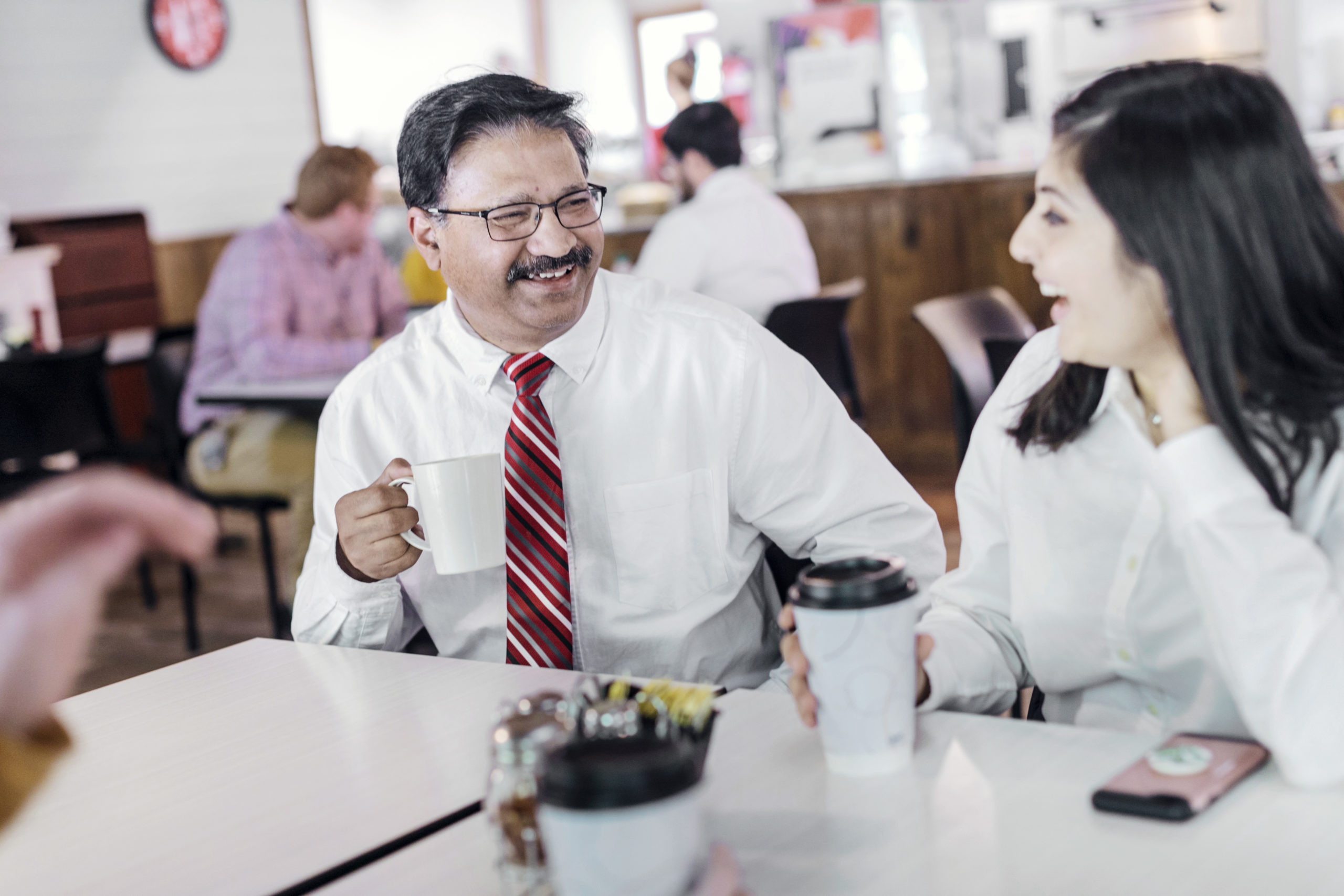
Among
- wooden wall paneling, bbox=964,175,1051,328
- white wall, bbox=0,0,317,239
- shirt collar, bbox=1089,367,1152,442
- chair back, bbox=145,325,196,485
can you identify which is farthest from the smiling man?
white wall, bbox=0,0,317,239

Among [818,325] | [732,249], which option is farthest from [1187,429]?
[732,249]

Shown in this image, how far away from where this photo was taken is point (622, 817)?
2.06ft

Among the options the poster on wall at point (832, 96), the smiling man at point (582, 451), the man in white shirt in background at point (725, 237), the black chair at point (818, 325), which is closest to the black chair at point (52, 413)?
the man in white shirt in background at point (725, 237)

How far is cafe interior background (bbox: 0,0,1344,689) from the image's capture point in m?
5.18

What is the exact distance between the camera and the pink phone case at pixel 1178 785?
0.83 m

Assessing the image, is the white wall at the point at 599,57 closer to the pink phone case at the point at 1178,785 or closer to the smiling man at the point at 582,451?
the smiling man at the point at 582,451

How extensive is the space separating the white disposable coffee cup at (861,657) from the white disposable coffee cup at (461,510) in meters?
0.48

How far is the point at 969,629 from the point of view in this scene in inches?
49.3

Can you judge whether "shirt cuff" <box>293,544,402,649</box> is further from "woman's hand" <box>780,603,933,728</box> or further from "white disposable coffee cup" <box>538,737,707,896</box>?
"white disposable coffee cup" <box>538,737,707,896</box>

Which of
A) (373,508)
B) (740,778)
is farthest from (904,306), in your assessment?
(740,778)

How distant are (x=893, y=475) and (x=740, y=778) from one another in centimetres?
72

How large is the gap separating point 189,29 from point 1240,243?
7191 mm

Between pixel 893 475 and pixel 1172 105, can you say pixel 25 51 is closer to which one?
pixel 893 475

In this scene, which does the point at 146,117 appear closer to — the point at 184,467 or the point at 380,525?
the point at 184,467
